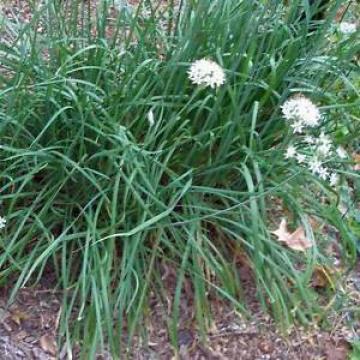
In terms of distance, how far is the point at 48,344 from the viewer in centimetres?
270

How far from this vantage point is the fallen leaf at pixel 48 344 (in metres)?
2.69

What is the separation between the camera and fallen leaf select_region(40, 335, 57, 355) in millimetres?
2686

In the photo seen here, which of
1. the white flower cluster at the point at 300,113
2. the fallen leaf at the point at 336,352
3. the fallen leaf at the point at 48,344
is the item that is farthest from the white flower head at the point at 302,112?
the fallen leaf at the point at 48,344

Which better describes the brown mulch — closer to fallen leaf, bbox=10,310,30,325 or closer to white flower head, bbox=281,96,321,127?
fallen leaf, bbox=10,310,30,325

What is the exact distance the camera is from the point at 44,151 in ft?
9.00

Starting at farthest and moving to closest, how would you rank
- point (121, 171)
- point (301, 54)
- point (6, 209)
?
1. point (301, 54)
2. point (6, 209)
3. point (121, 171)

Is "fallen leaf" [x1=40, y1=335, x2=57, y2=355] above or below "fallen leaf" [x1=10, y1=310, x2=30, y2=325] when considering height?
below

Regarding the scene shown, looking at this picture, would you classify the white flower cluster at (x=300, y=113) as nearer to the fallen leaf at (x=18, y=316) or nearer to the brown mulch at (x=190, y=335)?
the brown mulch at (x=190, y=335)

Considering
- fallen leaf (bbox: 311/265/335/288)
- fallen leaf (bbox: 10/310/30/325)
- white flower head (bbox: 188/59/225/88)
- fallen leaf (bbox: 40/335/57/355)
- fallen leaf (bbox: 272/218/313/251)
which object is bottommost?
fallen leaf (bbox: 40/335/57/355)

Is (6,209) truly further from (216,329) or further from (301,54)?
(301,54)

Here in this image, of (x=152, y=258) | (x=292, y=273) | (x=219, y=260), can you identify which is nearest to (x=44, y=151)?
(x=152, y=258)

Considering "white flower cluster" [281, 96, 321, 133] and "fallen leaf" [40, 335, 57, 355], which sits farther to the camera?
"fallen leaf" [40, 335, 57, 355]

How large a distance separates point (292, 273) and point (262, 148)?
51cm

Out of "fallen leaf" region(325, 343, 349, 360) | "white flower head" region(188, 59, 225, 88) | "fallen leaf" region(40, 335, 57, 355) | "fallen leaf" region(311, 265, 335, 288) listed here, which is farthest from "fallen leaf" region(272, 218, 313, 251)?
"fallen leaf" region(40, 335, 57, 355)
